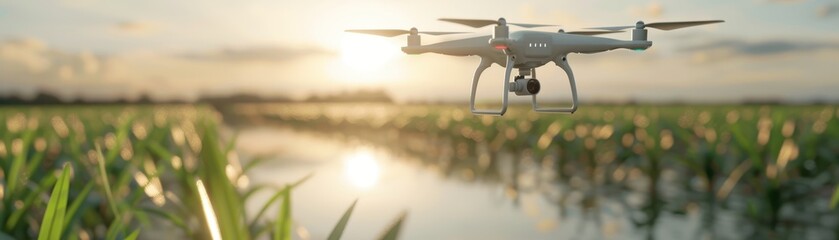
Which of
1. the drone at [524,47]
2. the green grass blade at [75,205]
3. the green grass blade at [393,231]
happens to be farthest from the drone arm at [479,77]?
the green grass blade at [75,205]

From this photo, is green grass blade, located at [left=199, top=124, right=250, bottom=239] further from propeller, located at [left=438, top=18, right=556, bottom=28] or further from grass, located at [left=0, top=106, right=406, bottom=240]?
propeller, located at [left=438, top=18, right=556, bottom=28]

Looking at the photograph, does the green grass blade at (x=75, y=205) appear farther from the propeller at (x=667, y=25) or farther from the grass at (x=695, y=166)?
the grass at (x=695, y=166)

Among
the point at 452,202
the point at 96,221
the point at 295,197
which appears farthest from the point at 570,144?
the point at 96,221

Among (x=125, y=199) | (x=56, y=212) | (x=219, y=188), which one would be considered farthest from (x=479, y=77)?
(x=125, y=199)

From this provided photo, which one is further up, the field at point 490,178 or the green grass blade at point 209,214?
the green grass blade at point 209,214

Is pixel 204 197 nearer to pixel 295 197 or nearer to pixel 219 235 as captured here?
pixel 219 235

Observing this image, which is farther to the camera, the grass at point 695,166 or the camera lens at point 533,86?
the grass at point 695,166

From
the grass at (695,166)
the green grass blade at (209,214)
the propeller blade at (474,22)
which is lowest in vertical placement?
the grass at (695,166)

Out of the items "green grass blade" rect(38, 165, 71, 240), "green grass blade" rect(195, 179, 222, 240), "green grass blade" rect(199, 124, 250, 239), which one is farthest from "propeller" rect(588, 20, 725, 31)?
"green grass blade" rect(38, 165, 71, 240)
